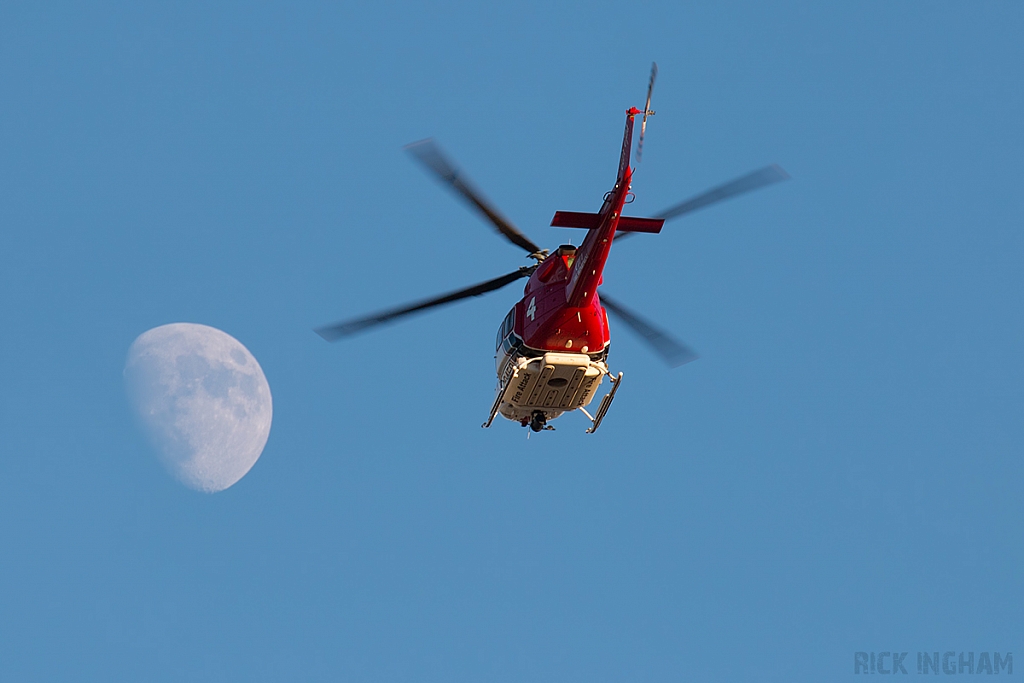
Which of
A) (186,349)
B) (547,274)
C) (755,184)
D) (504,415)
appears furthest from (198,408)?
(755,184)

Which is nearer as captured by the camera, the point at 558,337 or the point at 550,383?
the point at 558,337

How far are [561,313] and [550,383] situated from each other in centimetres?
220

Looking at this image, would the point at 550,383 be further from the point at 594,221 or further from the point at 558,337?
the point at 594,221

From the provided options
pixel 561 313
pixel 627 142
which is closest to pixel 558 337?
pixel 561 313

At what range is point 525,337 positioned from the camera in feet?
109

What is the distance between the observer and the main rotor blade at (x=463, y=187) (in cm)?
2991

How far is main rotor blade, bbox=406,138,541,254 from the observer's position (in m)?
→ 29.9

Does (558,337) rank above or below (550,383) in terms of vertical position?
above

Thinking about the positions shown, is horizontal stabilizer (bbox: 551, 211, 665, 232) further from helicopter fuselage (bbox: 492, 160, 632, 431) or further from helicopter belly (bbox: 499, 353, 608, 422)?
helicopter belly (bbox: 499, 353, 608, 422)

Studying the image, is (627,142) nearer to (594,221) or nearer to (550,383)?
(594,221)

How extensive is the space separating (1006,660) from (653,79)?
27.8 metres

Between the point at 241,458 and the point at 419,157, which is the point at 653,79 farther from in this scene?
the point at 241,458

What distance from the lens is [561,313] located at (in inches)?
1278

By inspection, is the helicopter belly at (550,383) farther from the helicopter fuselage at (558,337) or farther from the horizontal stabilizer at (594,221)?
the horizontal stabilizer at (594,221)
